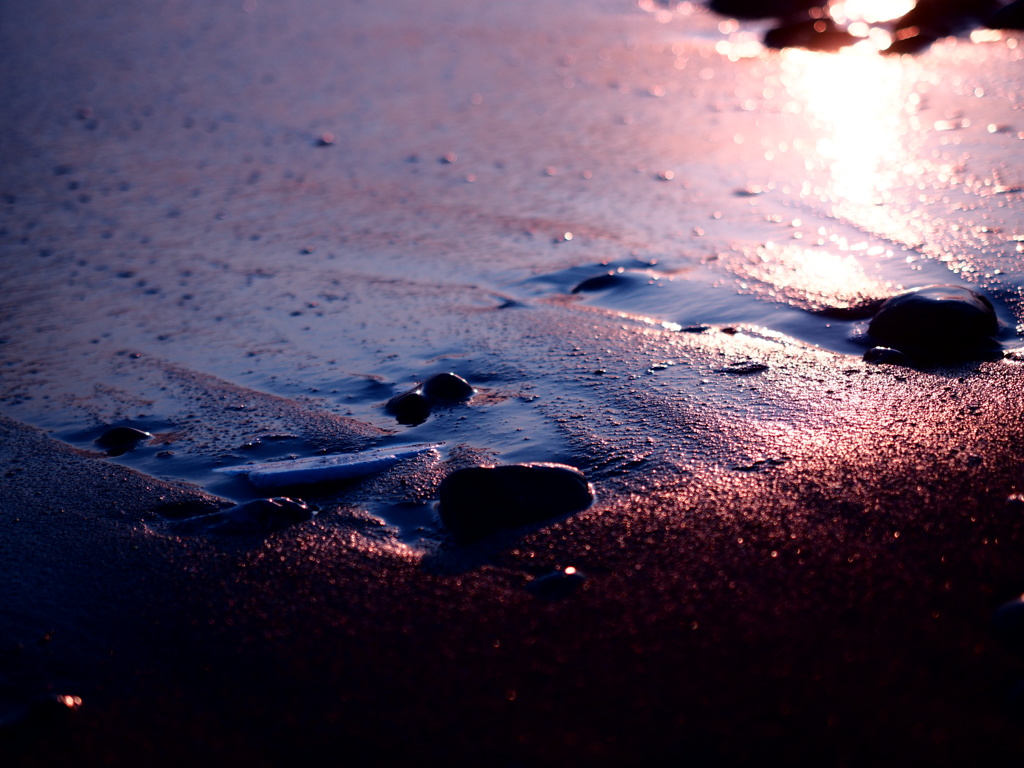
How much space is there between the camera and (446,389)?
2283 mm

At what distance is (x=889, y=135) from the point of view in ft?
13.4

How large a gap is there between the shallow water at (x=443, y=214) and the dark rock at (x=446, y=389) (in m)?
0.05

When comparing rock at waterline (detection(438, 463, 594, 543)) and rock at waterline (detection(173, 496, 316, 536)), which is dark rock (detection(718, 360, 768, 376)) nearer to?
rock at waterline (detection(438, 463, 594, 543))

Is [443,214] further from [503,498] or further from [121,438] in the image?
[503,498]

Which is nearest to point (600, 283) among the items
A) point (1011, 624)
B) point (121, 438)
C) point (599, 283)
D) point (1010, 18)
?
point (599, 283)

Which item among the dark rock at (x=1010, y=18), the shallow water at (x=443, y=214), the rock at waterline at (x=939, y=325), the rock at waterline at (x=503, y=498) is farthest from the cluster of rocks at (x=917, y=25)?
the rock at waterline at (x=503, y=498)

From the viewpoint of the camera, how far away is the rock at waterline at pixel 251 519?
1776mm

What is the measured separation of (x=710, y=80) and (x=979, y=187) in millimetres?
2167

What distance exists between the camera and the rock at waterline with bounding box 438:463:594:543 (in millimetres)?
1714

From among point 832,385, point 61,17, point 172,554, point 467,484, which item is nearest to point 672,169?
point 832,385

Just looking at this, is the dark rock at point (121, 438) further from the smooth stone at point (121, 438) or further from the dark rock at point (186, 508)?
the dark rock at point (186, 508)

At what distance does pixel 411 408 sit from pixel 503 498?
0.57 metres

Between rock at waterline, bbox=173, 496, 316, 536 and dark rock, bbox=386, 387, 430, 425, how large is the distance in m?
0.44

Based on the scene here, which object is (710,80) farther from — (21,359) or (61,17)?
(61,17)
